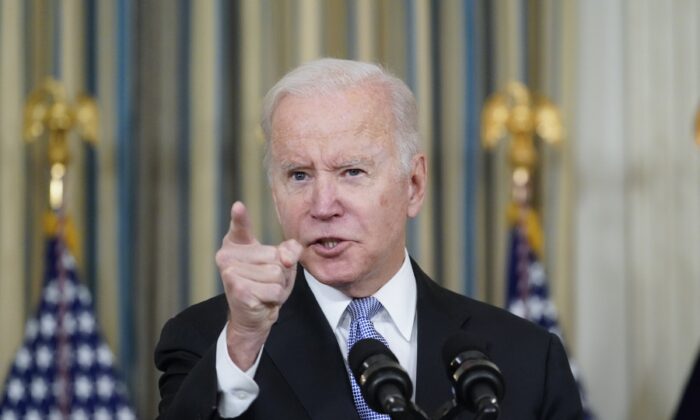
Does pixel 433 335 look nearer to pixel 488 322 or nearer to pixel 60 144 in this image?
pixel 488 322

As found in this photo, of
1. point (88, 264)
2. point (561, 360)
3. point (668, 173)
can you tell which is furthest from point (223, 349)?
point (668, 173)

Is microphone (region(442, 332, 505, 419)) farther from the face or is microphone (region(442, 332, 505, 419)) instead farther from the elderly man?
the face

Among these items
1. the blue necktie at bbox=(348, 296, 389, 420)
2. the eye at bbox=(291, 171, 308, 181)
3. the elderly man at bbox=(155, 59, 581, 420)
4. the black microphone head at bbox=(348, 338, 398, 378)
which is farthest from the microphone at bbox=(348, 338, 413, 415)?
the eye at bbox=(291, 171, 308, 181)

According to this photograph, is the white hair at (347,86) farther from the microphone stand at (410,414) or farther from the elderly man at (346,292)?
the microphone stand at (410,414)

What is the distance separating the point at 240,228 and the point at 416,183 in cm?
92

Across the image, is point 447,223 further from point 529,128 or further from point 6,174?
point 6,174

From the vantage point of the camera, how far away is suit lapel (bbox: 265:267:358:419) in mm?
2738

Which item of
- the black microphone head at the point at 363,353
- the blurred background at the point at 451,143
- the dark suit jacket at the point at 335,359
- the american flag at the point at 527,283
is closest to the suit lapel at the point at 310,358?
the dark suit jacket at the point at 335,359

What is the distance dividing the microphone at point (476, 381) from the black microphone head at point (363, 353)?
115 millimetres

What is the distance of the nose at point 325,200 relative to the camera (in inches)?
108

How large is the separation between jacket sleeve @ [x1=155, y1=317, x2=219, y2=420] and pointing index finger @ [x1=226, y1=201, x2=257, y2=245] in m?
0.28

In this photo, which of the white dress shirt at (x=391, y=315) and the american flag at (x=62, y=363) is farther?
the american flag at (x=62, y=363)

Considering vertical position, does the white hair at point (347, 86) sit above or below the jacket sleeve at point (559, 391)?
above

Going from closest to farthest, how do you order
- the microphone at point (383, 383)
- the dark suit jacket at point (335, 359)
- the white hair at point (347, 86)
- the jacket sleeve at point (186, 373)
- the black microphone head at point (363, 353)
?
the microphone at point (383, 383)
the black microphone head at point (363, 353)
the jacket sleeve at point (186, 373)
the dark suit jacket at point (335, 359)
the white hair at point (347, 86)
